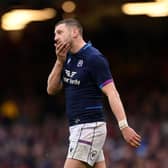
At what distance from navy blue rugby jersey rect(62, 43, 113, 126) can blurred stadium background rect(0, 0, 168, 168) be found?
5.72m

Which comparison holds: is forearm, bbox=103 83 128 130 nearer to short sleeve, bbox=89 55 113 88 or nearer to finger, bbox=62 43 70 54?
short sleeve, bbox=89 55 113 88

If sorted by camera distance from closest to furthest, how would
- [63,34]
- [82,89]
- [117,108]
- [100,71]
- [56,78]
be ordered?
[117,108], [100,71], [82,89], [63,34], [56,78]

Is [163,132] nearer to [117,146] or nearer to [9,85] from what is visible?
[117,146]

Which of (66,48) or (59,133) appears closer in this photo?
(66,48)

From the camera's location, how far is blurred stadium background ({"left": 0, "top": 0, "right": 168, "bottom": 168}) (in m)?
14.4

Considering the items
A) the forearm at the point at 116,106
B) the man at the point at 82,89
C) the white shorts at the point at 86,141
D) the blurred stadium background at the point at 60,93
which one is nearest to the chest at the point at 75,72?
the man at the point at 82,89

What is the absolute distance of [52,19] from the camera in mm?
16031

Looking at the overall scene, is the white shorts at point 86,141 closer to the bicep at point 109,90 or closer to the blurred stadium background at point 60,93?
the bicep at point 109,90

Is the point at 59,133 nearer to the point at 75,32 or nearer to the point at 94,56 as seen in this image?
the point at 75,32

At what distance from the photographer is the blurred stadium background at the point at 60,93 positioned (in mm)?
14359

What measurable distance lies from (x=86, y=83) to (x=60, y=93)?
9.58m

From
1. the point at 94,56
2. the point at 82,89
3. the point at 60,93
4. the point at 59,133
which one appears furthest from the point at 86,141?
the point at 60,93

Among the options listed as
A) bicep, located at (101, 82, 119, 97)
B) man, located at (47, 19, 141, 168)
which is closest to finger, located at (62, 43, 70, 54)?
man, located at (47, 19, 141, 168)

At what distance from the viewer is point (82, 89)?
7.54m
